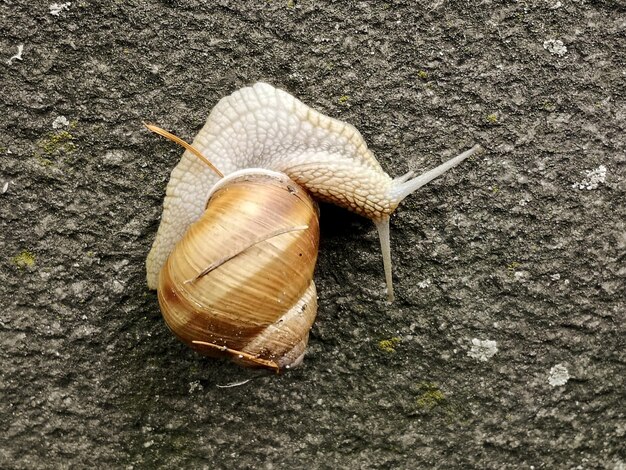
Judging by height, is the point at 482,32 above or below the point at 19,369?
above

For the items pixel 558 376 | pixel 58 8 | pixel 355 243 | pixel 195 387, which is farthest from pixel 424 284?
pixel 58 8

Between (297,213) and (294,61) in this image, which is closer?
(297,213)

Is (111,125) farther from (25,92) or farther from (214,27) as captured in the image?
(214,27)

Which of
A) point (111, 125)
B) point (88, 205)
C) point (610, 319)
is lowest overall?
point (610, 319)

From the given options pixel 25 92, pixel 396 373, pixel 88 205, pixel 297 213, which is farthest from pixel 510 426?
pixel 25 92

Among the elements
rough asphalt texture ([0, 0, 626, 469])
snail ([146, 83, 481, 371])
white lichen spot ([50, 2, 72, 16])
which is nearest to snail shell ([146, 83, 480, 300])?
snail ([146, 83, 481, 371])

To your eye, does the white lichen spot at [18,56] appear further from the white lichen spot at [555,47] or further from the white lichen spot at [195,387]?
the white lichen spot at [555,47]

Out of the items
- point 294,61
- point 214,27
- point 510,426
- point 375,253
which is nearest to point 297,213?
point 375,253
